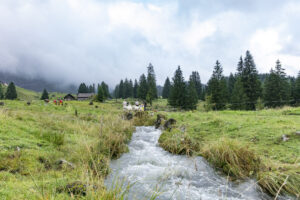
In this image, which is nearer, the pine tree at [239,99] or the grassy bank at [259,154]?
the grassy bank at [259,154]

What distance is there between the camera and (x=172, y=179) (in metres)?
5.16

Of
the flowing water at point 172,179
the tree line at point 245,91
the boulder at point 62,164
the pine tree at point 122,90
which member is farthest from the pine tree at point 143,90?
the boulder at point 62,164

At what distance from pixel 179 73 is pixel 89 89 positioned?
91915mm

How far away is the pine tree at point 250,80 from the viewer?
37656 mm

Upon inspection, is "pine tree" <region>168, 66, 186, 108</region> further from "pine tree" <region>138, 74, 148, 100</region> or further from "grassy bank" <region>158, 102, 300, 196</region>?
"grassy bank" <region>158, 102, 300, 196</region>

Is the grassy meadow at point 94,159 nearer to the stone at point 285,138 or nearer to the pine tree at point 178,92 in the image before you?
the stone at point 285,138

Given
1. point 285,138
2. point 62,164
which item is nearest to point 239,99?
point 285,138

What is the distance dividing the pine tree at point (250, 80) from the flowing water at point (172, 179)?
36587 mm

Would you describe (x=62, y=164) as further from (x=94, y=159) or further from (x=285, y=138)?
(x=285, y=138)

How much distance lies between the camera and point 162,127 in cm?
1365

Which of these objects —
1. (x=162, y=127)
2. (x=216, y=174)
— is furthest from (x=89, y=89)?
(x=216, y=174)

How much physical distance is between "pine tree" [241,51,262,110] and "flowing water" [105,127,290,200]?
36.6 m

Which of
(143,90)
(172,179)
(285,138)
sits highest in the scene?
(143,90)

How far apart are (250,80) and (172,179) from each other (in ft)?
136
